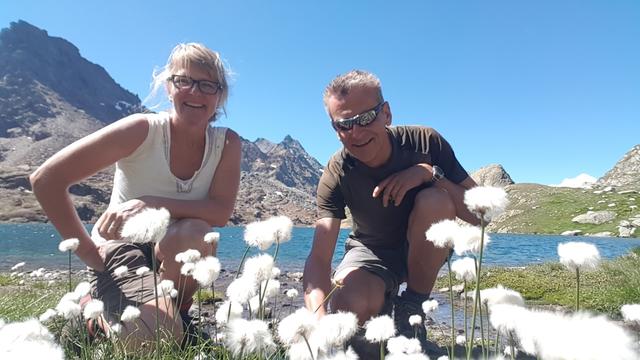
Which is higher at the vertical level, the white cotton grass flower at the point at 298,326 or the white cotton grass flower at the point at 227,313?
the white cotton grass flower at the point at 298,326

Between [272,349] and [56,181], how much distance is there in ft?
8.08

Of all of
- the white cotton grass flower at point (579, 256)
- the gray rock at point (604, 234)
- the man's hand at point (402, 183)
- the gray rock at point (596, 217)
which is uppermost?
the man's hand at point (402, 183)

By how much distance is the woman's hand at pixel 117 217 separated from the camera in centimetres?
337

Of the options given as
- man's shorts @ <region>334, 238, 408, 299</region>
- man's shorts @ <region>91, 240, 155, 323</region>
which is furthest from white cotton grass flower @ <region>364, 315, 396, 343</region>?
man's shorts @ <region>334, 238, 408, 299</region>

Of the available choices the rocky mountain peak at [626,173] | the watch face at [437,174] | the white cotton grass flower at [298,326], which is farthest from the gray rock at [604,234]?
the white cotton grass flower at [298,326]

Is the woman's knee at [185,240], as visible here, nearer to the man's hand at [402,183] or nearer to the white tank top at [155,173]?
the white tank top at [155,173]

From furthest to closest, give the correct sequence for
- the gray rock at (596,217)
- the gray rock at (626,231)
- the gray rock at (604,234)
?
the gray rock at (596,217) → the gray rock at (604,234) → the gray rock at (626,231)

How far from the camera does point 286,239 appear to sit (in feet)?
8.48

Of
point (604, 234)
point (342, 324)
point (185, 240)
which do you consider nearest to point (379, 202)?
point (185, 240)

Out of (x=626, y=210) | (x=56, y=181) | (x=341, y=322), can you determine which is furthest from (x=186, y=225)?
(x=626, y=210)

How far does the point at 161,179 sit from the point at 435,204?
2.62 meters

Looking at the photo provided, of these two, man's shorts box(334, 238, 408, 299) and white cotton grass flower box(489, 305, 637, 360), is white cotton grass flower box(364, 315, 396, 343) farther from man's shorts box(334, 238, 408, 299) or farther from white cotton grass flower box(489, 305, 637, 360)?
man's shorts box(334, 238, 408, 299)

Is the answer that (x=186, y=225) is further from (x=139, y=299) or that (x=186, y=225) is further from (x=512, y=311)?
(x=512, y=311)

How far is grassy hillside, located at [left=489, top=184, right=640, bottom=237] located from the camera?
92312mm
